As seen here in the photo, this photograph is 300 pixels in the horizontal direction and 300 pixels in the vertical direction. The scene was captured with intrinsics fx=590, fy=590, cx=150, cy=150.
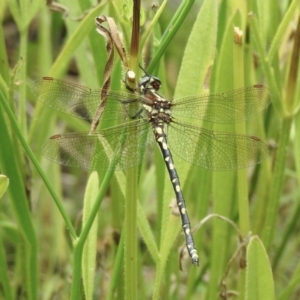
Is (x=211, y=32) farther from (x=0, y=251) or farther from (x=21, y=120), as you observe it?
(x=0, y=251)

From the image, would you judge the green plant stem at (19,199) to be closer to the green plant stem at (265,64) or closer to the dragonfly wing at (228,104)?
the dragonfly wing at (228,104)

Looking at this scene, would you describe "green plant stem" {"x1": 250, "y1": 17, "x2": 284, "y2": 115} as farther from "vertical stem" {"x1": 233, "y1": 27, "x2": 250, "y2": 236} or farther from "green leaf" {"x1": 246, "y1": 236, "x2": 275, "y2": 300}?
"green leaf" {"x1": 246, "y1": 236, "x2": 275, "y2": 300}

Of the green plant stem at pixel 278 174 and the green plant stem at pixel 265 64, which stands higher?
the green plant stem at pixel 265 64

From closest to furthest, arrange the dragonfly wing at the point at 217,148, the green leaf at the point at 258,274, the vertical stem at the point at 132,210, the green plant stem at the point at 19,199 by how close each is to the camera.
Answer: the vertical stem at the point at 132,210, the green leaf at the point at 258,274, the green plant stem at the point at 19,199, the dragonfly wing at the point at 217,148

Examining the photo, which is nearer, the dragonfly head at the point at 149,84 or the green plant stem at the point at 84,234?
the green plant stem at the point at 84,234

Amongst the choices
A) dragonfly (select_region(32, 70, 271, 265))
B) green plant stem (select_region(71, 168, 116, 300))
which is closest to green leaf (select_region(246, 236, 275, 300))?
dragonfly (select_region(32, 70, 271, 265))

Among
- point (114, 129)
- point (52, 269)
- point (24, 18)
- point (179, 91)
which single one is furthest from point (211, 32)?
point (52, 269)

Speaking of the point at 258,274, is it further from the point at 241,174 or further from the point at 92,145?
the point at 92,145

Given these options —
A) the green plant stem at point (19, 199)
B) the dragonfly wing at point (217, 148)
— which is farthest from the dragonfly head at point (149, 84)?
the green plant stem at point (19, 199)
